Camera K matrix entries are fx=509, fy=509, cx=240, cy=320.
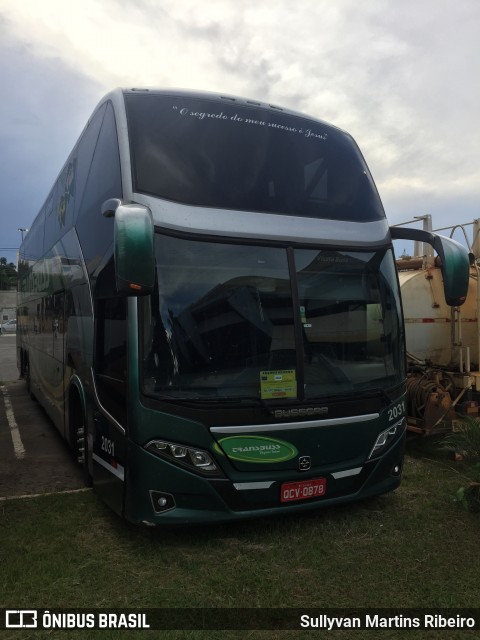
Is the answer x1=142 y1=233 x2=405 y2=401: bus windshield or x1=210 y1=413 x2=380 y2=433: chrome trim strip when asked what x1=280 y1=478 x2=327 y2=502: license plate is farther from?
x1=142 y1=233 x2=405 y2=401: bus windshield

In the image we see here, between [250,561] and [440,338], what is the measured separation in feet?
15.5

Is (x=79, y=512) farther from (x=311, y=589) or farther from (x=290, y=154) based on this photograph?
(x=290, y=154)

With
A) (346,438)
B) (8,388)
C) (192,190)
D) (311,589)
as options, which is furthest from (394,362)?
(8,388)

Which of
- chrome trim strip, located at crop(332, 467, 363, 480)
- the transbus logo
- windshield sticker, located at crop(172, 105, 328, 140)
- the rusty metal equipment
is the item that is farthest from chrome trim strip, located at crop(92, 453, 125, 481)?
the rusty metal equipment

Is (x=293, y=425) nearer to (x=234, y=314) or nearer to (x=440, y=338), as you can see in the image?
(x=234, y=314)

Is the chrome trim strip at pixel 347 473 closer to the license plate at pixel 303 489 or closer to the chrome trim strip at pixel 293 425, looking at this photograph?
the license plate at pixel 303 489

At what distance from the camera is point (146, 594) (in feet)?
11.1

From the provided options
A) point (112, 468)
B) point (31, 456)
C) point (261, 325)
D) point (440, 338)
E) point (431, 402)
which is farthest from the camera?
point (440, 338)

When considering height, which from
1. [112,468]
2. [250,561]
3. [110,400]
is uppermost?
[110,400]

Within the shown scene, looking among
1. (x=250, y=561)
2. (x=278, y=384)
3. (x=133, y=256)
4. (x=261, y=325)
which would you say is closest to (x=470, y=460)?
(x=278, y=384)

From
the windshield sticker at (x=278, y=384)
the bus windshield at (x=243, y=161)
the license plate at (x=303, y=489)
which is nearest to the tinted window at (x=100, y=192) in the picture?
the bus windshield at (x=243, y=161)

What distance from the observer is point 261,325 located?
4.08m

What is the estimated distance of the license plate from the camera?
13.2 feet

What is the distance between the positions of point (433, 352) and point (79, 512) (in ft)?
16.9
